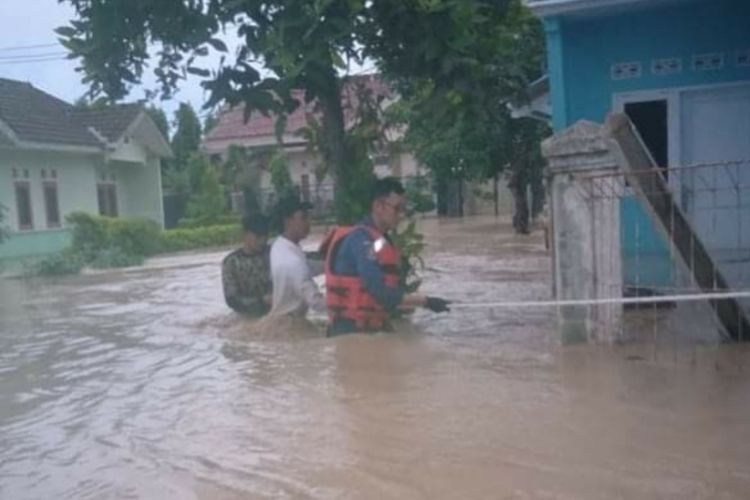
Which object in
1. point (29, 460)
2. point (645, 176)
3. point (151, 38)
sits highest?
point (151, 38)

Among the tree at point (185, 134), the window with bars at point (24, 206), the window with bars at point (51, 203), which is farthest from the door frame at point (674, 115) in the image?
the tree at point (185, 134)

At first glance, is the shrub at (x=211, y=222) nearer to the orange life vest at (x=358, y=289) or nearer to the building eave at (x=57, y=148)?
the building eave at (x=57, y=148)

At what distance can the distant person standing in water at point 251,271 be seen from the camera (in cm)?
984

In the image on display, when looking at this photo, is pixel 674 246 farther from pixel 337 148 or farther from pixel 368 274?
pixel 337 148

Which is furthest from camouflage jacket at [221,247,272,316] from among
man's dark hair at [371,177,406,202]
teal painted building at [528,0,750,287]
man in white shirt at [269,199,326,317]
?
teal painted building at [528,0,750,287]

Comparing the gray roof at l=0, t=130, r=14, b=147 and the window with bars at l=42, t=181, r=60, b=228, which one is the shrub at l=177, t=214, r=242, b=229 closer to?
the window with bars at l=42, t=181, r=60, b=228

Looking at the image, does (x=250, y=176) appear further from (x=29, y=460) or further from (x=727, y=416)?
(x=727, y=416)

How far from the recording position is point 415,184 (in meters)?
34.4

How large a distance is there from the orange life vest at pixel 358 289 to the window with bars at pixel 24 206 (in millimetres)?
19074

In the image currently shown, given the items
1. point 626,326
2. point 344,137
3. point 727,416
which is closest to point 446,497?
point 727,416

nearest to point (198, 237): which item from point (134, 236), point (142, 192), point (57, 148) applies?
point (134, 236)

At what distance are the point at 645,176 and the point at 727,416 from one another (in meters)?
2.08

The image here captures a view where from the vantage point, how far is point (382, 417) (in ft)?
19.5

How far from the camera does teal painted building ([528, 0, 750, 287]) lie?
9.65 metres
